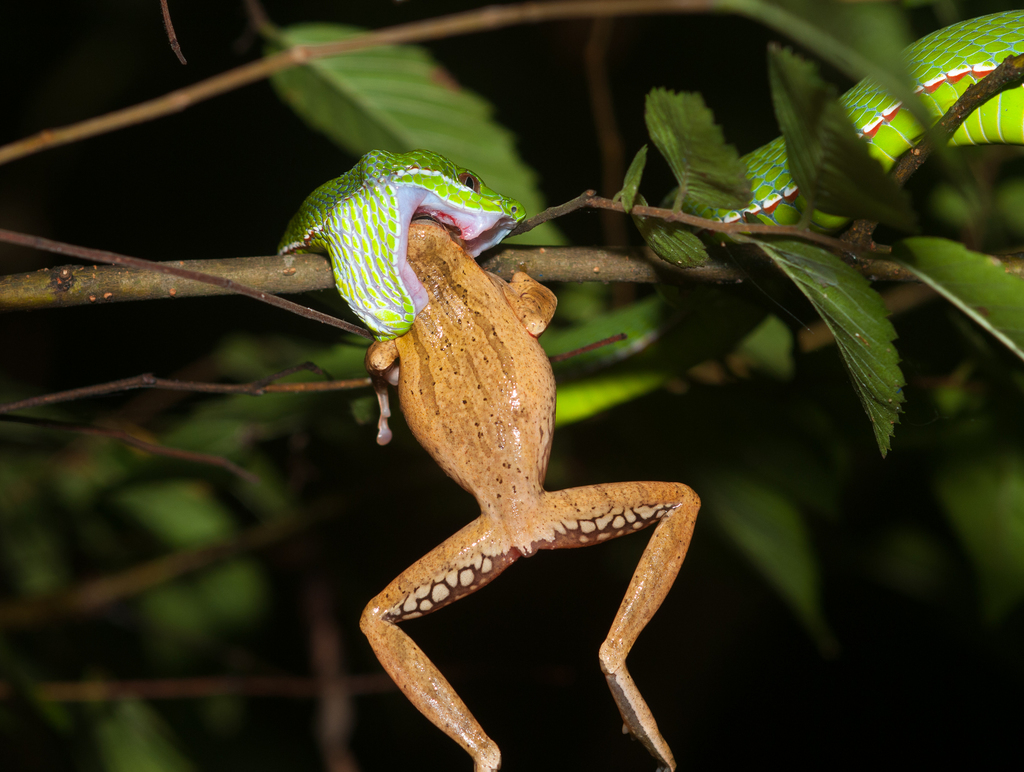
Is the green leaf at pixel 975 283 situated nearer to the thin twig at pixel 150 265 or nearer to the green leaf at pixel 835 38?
the green leaf at pixel 835 38

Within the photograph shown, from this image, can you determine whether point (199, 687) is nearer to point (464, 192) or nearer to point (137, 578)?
point (137, 578)

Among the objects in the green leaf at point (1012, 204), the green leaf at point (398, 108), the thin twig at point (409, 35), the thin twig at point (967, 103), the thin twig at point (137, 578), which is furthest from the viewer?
the thin twig at point (137, 578)

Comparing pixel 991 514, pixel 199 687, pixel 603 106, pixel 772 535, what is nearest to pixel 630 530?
pixel 772 535

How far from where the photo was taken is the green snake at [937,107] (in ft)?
4.42

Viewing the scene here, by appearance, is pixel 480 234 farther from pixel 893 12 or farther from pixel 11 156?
pixel 893 12

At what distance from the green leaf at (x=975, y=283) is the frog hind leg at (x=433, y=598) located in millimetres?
721

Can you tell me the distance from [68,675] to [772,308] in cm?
301

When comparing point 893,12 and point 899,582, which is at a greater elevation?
point 893,12

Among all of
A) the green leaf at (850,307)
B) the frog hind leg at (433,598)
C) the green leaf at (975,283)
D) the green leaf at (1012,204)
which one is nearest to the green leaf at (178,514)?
the frog hind leg at (433,598)

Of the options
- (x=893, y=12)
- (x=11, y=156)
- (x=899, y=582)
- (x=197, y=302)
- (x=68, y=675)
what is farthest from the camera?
(x=197, y=302)

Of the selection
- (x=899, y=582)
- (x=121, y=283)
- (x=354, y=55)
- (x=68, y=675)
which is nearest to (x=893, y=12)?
(x=354, y=55)

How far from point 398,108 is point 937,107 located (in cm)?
142

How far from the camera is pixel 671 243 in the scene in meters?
1.05

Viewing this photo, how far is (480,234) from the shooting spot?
1.28 meters
